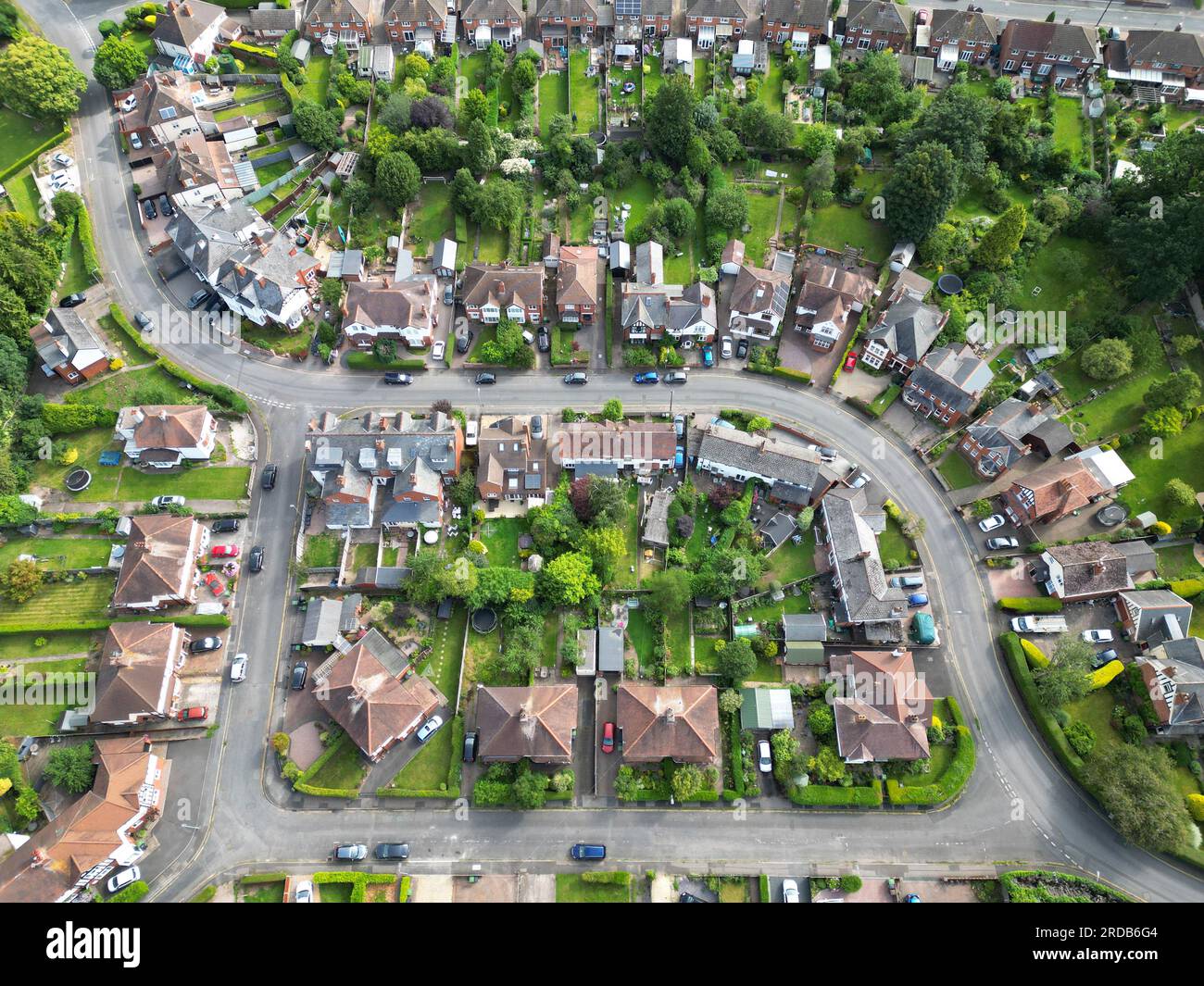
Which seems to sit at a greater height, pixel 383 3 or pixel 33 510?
pixel 383 3

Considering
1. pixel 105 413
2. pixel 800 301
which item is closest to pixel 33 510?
pixel 105 413

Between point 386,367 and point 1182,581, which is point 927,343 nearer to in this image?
point 1182,581

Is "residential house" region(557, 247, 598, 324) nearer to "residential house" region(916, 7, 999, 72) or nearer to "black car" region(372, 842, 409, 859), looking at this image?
"black car" region(372, 842, 409, 859)

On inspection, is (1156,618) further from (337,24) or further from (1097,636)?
(337,24)

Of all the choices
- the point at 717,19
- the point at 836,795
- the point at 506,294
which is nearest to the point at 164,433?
the point at 506,294

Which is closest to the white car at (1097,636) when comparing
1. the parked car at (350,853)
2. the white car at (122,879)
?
the parked car at (350,853)

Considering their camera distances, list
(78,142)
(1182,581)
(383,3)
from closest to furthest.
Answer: (1182,581)
(78,142)
(383,3)

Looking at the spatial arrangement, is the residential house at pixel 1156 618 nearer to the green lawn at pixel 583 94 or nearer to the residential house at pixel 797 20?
the residential house at pixel 797 20
